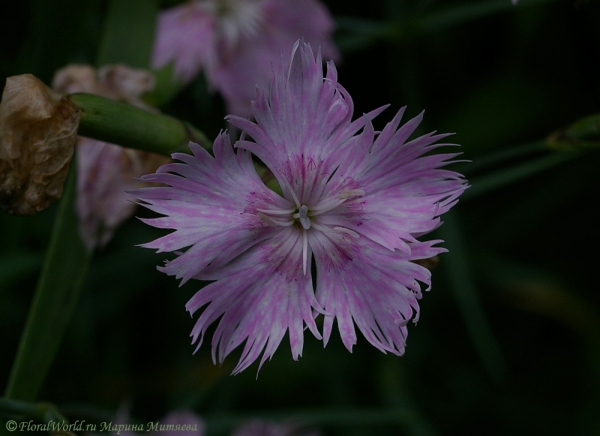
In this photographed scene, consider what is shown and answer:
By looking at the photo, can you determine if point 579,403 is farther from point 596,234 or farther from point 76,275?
point 76,275

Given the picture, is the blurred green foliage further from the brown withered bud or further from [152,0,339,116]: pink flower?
the brown withered bud

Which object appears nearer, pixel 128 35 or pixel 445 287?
pixel 128 35

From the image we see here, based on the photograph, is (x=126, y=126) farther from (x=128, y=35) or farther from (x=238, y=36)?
(x=238, y=36)

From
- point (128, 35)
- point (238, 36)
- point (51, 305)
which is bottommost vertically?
point (51, 305)

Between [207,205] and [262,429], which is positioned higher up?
→ [207,205]

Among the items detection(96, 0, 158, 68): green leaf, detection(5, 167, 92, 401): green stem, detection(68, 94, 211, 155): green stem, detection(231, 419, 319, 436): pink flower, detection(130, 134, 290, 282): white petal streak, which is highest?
detection(96, 0, 158, 68): green leaf

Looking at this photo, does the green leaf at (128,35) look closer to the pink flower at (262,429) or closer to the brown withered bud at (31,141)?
the brown withered bud at (31,141)

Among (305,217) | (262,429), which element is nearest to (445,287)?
(262,429)

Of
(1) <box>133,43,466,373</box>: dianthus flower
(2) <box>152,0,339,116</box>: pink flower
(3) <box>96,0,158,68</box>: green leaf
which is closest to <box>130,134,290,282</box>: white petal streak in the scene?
(1) <box>133,43,466,373</box>: dianthus flower
